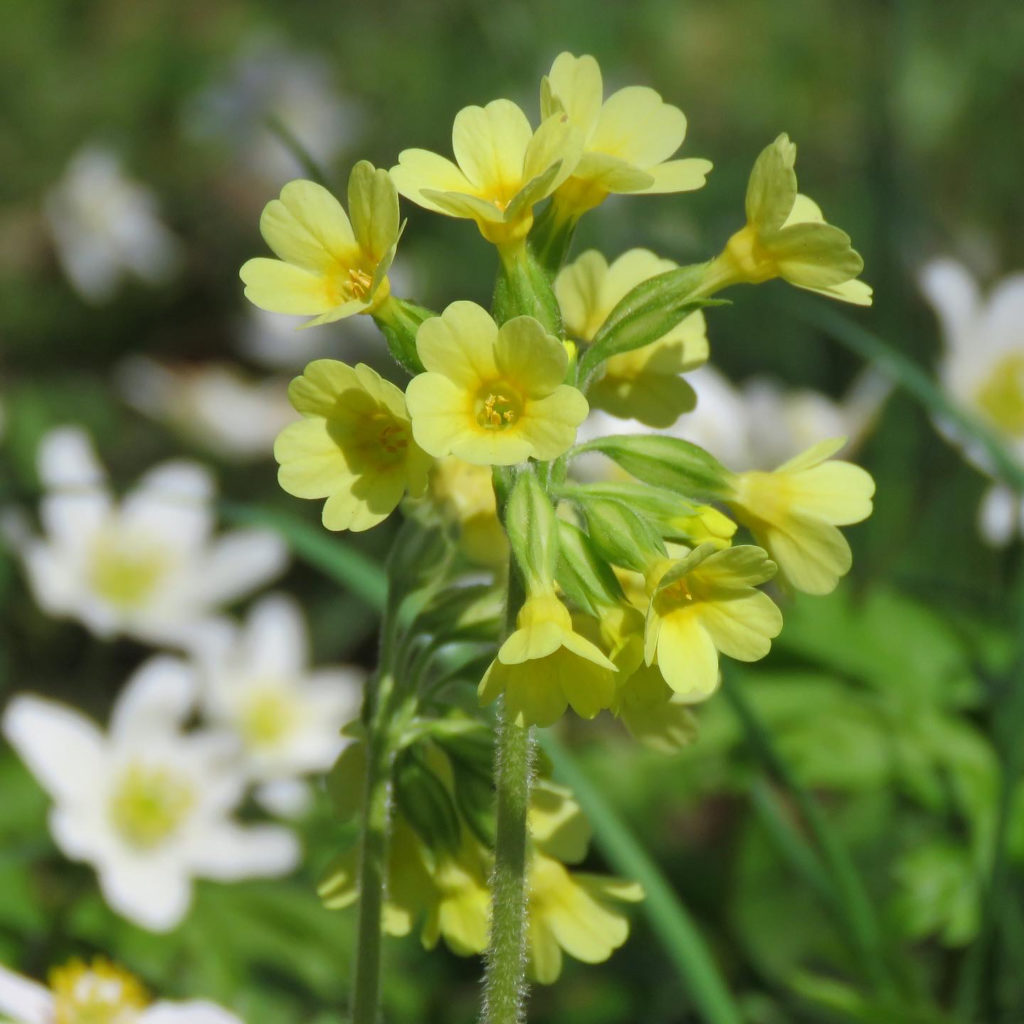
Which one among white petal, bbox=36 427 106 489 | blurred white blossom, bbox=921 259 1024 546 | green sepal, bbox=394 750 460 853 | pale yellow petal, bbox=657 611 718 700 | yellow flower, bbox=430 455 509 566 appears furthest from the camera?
white petal, bbox=36 427 106 489

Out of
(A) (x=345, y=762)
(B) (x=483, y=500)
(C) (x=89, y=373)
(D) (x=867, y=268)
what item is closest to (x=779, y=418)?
(D) (x=867, y=268)

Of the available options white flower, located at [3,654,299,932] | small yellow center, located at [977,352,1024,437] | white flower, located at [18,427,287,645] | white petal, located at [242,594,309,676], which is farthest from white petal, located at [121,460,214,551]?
small yellow center, located at [977,352,1024,437]

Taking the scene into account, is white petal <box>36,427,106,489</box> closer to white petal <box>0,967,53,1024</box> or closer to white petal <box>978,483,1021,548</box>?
white petal <box>0,967,53,1024</box>

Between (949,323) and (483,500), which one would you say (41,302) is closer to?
(949,323)

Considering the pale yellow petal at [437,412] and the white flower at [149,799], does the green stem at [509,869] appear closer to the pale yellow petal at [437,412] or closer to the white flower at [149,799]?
Answer: the pale yellow petal at [437,412]

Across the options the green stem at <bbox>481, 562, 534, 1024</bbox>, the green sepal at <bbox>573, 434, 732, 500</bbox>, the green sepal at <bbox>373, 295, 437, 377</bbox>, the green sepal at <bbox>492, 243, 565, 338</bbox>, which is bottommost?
the green stem at <bbox>481, 562, 534, 1024</bbox>
